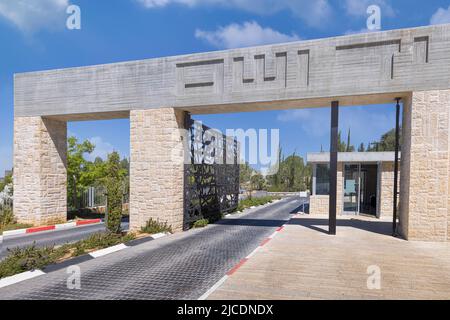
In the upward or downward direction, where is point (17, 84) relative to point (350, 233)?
upward

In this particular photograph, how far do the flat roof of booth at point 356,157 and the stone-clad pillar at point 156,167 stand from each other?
905 cm

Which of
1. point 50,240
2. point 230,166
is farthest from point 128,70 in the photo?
point 230,166

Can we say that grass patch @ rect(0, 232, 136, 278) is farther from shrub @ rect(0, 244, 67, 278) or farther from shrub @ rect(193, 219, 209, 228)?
shrub @ rect(193, 219, 209, 228)

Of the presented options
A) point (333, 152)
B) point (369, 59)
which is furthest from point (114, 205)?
point (369, 59)

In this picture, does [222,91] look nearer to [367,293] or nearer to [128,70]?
[128,70]

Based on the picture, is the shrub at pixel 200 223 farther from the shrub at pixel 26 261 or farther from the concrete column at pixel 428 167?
the concrete column at pixel 428 167

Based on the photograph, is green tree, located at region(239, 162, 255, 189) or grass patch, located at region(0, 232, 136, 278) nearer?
grass patch, located at region(0, 232, 136, 278)

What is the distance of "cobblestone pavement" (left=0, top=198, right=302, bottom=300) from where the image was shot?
5117mm

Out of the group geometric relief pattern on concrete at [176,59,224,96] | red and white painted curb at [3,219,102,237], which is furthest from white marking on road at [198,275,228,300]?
red and white painted curb at [3,219,102,237]

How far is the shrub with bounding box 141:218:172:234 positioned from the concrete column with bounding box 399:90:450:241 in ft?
29.4

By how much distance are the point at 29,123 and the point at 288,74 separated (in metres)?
12.5

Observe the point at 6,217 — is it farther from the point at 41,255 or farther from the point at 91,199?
the point at 41,255

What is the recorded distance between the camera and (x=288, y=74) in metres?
10.1

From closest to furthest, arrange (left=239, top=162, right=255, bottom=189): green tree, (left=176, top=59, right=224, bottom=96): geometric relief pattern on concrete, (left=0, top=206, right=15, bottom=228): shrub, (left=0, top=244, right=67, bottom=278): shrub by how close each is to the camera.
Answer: (left=0, top=244, right=67, bottom=278): shrub
(left=176, top=59, right=224, bottom=96): geometric relief pattern on concrete
(left=0, top=206, right=15, bottom=228): shrub
(left=239, top=162, right=255, bottom=189): green tree
